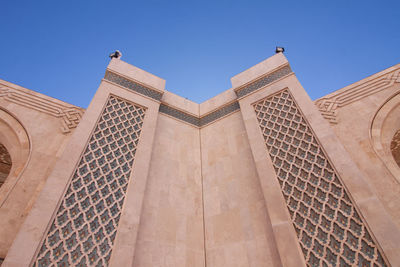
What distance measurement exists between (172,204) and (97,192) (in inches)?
43.4

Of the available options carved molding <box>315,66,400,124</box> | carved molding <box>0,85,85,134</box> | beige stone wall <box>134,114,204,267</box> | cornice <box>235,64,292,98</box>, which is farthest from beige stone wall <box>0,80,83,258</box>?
carved molding <box>315,66,400,124</box>

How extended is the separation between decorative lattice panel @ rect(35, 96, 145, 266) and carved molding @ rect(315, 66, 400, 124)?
10.1 ft

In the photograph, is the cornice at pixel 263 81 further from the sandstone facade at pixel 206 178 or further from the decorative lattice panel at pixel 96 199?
the decorative lattice panel at pixel 96 199

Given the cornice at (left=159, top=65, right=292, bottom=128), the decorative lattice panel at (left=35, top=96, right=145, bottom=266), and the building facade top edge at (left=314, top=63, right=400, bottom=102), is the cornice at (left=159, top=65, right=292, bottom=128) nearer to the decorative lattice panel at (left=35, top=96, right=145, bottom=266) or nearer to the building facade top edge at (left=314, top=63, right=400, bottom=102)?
the building facade top edge at (left=314, top=63, right=400, bottom=102)

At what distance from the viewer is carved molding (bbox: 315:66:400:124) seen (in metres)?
3.84

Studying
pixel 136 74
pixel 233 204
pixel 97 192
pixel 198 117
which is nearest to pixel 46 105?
pixel 136 74

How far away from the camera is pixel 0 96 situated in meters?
3.69

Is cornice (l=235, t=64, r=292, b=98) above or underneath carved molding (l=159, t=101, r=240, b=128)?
above

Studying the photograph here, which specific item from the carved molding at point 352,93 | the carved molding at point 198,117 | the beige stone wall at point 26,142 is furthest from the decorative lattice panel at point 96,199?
the carved molding at point 352,93

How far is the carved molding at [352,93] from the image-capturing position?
3842 mm

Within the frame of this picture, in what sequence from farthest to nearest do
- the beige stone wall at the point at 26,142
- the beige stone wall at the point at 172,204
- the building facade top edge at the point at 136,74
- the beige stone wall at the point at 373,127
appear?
the building facade top edge at the point at 136,74
the beige stone wall at the point at 172,204
the beige stone wall at the point at 373,127
the beige stone wall at the point at 26,142

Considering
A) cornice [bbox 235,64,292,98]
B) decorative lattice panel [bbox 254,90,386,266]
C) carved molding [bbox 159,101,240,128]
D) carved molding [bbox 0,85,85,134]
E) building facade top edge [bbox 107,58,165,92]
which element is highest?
building facade top edge [bbox 107,58,165,92]

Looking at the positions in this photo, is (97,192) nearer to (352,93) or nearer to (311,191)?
(311,191)

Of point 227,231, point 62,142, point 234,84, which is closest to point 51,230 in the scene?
point 62,142
